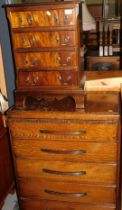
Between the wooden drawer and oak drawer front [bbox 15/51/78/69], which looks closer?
oak drawer front [bbox 15/51/78/69]

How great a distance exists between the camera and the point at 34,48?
1.25 metres

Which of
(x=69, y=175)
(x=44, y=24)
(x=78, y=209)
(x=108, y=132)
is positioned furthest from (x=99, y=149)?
(x=44, y=24)

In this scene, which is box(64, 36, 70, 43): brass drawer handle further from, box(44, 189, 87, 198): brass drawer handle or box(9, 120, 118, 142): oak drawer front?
box(44, 189, 87, 198): brass drawer handle

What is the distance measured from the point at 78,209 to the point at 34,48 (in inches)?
37.2

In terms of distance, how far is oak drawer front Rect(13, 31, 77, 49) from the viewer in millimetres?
1206

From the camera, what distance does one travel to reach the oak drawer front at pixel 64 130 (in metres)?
1.25

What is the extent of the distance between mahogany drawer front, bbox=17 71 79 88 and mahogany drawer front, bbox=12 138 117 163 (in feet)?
0.99

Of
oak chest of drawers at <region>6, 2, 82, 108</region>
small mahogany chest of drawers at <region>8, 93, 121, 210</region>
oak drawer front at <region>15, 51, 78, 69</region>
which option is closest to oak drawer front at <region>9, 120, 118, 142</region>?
small mahogany chest of drawers at <region>8, 93, 121, 210</region>

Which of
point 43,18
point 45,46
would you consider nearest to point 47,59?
point 45,46

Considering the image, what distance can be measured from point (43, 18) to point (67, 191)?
0.94 metres

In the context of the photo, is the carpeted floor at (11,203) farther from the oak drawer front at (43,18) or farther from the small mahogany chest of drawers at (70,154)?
the oak drawer front at (43,18)

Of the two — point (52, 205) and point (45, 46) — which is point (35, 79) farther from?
point (52, 205)

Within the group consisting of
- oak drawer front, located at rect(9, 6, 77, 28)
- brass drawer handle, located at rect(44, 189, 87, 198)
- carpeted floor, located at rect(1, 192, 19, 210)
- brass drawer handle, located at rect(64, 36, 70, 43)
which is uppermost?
oak drawer front, located at rect(9, 6, 77, 28)

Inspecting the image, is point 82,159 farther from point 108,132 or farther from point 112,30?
point 112,30
